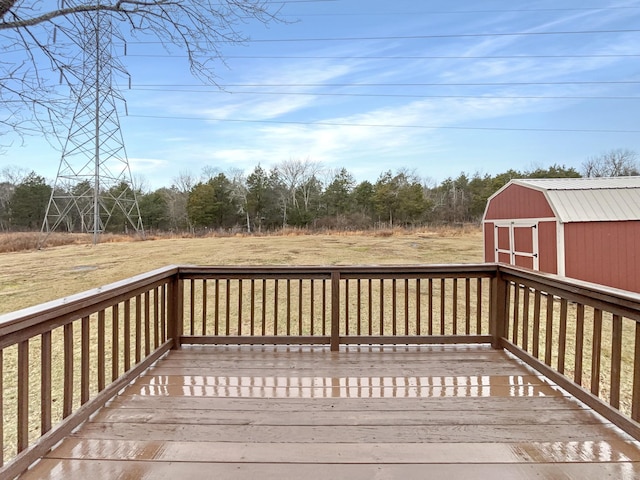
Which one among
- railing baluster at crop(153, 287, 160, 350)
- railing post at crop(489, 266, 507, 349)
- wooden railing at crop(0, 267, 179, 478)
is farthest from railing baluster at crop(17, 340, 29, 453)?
railing post at crop(489, 266, 507, 349)

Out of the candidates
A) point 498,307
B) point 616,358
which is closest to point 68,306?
point 616,358

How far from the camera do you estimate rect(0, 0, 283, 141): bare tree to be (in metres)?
2.13

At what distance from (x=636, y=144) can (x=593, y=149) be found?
0.90 metres

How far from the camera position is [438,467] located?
1556 mm

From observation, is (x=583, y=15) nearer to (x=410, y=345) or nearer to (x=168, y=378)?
(x=410, y=345)

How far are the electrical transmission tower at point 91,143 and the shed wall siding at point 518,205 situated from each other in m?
8.11

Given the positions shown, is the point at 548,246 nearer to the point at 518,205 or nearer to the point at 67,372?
the point at 518,205

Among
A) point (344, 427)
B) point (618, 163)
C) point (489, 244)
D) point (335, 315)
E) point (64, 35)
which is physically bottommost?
point (344, 427)

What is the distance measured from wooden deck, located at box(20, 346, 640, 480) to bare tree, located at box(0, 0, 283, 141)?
181 centimetres

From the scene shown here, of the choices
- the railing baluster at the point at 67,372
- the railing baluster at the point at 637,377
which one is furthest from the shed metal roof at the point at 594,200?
the railing baluster at the point at 67,372

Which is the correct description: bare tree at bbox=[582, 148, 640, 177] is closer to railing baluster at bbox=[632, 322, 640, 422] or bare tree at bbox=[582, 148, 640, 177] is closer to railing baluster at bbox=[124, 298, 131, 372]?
railing baluster at bbox=[632, 322, 640, 422]

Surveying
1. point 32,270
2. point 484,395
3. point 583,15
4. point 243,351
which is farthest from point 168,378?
point 32,270

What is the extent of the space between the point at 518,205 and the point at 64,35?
30.5ft

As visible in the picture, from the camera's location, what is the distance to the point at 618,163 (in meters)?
9.18
